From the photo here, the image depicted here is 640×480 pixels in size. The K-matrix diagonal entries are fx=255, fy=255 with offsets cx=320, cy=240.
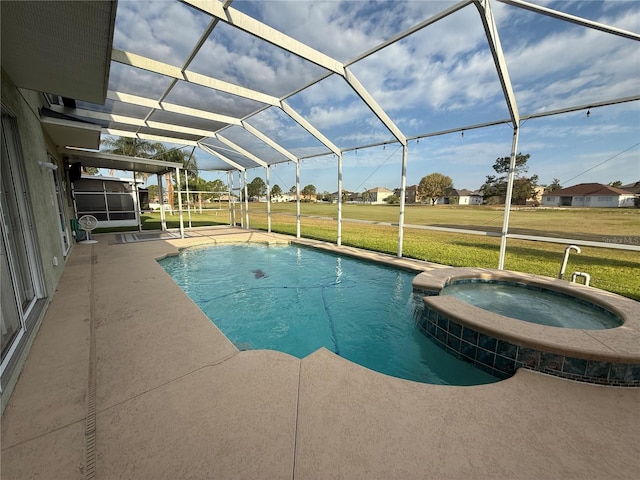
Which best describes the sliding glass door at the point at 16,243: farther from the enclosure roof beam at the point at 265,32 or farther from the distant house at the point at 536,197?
the distant house at the point at 536,197

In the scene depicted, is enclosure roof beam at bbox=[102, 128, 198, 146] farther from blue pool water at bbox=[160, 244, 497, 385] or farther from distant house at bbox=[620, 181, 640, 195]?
distant house at bbox=[620, 181, 640, 195]

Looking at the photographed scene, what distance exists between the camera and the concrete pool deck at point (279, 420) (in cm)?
154

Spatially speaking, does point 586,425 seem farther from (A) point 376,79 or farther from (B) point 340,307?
(A) point 376,79

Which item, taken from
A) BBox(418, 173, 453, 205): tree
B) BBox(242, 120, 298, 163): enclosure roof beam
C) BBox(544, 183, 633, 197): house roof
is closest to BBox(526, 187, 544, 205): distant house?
BBox(544, 183, 633, 197): house roof

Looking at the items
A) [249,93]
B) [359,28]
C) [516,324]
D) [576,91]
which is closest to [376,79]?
[359,28]

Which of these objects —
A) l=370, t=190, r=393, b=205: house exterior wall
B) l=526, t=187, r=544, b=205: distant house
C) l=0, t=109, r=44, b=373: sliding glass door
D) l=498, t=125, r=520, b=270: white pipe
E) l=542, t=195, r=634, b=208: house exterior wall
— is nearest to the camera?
l=0, t=109, r=44, b=373: sliding glass door

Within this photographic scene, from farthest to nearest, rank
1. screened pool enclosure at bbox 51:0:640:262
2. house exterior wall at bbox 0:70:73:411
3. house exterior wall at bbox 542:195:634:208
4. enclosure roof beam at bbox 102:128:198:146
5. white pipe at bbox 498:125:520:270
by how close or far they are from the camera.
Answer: enclosure roof beam at bbox 102:128:198:146 < house exterior wall at bbox 542:195:634:208 < white pipe at bbox 498:125:520:270 < screened pool enclosure at bbox 51:0:640:262 < house exterior wall at bbox 0:70:73:411

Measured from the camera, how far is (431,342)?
12.1 feet

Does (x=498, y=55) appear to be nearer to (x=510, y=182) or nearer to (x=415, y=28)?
(x=415, y=28)

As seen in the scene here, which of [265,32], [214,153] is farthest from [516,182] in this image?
[214,153]

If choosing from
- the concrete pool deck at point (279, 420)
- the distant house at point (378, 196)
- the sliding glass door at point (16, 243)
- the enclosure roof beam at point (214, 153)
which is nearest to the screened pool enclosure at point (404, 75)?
the sliding glass door at point (16, 243)

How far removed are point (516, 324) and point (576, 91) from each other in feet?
14.6

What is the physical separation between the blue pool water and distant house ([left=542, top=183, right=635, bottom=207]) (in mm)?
3985

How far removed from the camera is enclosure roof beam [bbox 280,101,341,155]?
268 inches
